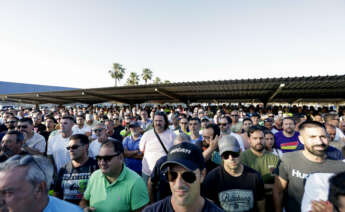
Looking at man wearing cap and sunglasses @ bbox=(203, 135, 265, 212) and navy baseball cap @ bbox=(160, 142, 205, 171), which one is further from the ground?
navy baseball cap @ bbox=(160, 142, 205, 171)

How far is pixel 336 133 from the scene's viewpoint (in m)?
4.72

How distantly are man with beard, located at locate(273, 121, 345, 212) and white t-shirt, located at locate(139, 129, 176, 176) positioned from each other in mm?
2280

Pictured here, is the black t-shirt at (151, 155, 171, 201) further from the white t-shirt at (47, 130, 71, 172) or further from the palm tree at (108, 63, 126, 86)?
the palm tree at (108, 63, 126, 86)

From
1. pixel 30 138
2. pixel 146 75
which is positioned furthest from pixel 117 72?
pixel 30 138

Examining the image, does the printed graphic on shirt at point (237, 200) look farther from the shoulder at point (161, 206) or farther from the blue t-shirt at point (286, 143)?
the blue t-shirt at point (286, 143)

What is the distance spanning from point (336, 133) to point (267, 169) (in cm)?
310

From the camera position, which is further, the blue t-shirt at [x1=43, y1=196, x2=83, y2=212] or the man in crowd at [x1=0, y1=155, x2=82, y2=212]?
the blue t-shirt at [x1=43, y1=196, x2=83, y2=212]

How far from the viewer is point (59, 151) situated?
14.0ft

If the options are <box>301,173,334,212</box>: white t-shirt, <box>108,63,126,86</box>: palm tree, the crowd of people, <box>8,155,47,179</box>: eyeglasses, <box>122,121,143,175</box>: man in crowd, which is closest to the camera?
the crowd of people

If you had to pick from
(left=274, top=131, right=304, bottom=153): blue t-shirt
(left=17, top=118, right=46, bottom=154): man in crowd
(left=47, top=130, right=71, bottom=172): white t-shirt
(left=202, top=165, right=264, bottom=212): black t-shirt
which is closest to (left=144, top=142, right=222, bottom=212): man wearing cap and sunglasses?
(left=202, top=165, right=264, bottom=212): black t-shirt

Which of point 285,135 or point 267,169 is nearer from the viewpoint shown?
point 267,169

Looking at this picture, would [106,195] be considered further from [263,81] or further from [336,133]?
[263,81]

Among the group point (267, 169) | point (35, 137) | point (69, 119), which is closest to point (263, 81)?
point (267, 169)

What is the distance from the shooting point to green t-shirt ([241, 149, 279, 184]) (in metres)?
3.28
